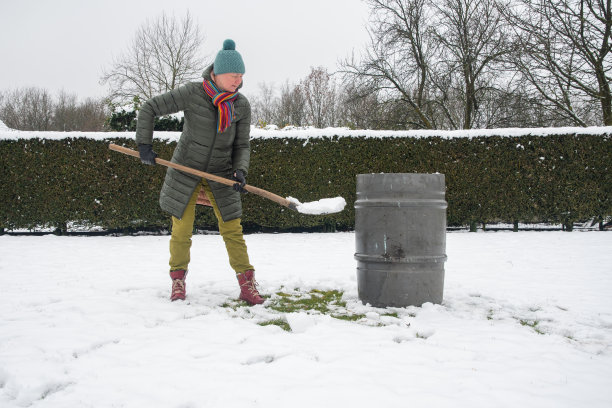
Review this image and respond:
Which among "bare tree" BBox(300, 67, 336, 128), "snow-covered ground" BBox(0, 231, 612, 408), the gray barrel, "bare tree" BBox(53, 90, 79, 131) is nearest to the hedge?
"snow-covered ground" BBox(0, 231, 612, 408)

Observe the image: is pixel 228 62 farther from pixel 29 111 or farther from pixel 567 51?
pixel 29 111

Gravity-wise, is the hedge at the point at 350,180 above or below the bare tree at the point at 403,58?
below

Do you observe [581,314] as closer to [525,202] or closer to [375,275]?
[375,275]

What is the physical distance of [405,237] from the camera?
3549mm

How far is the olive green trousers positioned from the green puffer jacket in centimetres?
8

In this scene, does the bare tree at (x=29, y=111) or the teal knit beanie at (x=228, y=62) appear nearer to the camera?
the teal knit beanie at (x=228, y=62)

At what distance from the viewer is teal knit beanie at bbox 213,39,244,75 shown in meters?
3.57

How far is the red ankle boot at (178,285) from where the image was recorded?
12.5 feet

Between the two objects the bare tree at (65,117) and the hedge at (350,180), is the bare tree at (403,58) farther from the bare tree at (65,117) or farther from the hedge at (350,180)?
the bare tree at (65,117)

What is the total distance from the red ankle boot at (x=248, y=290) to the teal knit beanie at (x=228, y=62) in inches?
64.5

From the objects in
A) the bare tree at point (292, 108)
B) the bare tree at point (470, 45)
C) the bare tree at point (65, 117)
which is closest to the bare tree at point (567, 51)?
the bare tree at point (470, 45)

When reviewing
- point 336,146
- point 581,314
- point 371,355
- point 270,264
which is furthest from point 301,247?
point 371,355

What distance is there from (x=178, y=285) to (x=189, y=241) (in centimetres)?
38

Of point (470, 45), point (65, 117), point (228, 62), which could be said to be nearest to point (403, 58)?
point (470, 45)
